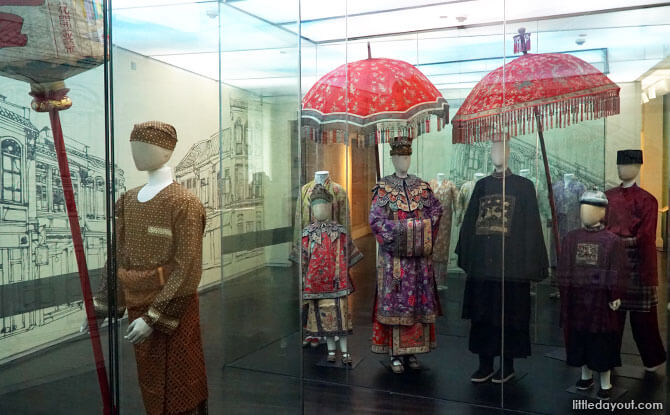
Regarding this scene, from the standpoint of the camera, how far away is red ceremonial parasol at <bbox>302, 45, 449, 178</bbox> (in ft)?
10.9

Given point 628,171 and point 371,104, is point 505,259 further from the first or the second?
point 371,104

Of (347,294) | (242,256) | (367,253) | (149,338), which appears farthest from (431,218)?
(149,338)

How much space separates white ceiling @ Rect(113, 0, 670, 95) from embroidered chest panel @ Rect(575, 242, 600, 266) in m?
0.88

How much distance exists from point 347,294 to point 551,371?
134 centimetres

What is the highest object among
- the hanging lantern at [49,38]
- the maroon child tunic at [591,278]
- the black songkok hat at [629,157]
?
the hanging lantern at [49,38]

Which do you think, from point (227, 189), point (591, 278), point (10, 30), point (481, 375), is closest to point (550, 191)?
point (591, 278)

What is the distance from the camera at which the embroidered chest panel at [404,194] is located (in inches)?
135

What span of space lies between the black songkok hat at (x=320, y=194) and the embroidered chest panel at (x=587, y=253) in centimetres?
159

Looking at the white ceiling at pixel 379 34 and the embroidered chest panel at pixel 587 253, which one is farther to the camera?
the embroidered chest panel at pixel 587 253

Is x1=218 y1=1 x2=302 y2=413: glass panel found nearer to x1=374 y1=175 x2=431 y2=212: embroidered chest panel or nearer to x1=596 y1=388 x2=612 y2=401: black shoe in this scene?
x1=374 y1=175 x2=431 y2=212: embroidered chest panel

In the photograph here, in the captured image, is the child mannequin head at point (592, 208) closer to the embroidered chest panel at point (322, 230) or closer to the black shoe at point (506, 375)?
the black shoe at point (506, 375)

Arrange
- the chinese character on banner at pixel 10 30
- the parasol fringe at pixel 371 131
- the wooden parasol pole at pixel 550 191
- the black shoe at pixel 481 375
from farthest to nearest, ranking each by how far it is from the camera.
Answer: the parasol fringe at pixel 371 131
the black shoe at pixel 481 375
the wooden parasol pole at pixel 550 191
the chinese character on banner at pixel 10 30

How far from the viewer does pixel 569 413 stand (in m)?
2.92

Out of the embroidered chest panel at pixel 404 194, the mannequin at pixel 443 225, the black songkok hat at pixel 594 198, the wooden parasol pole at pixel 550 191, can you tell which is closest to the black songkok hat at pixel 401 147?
the embroidered chest panel at pixel 404 194
